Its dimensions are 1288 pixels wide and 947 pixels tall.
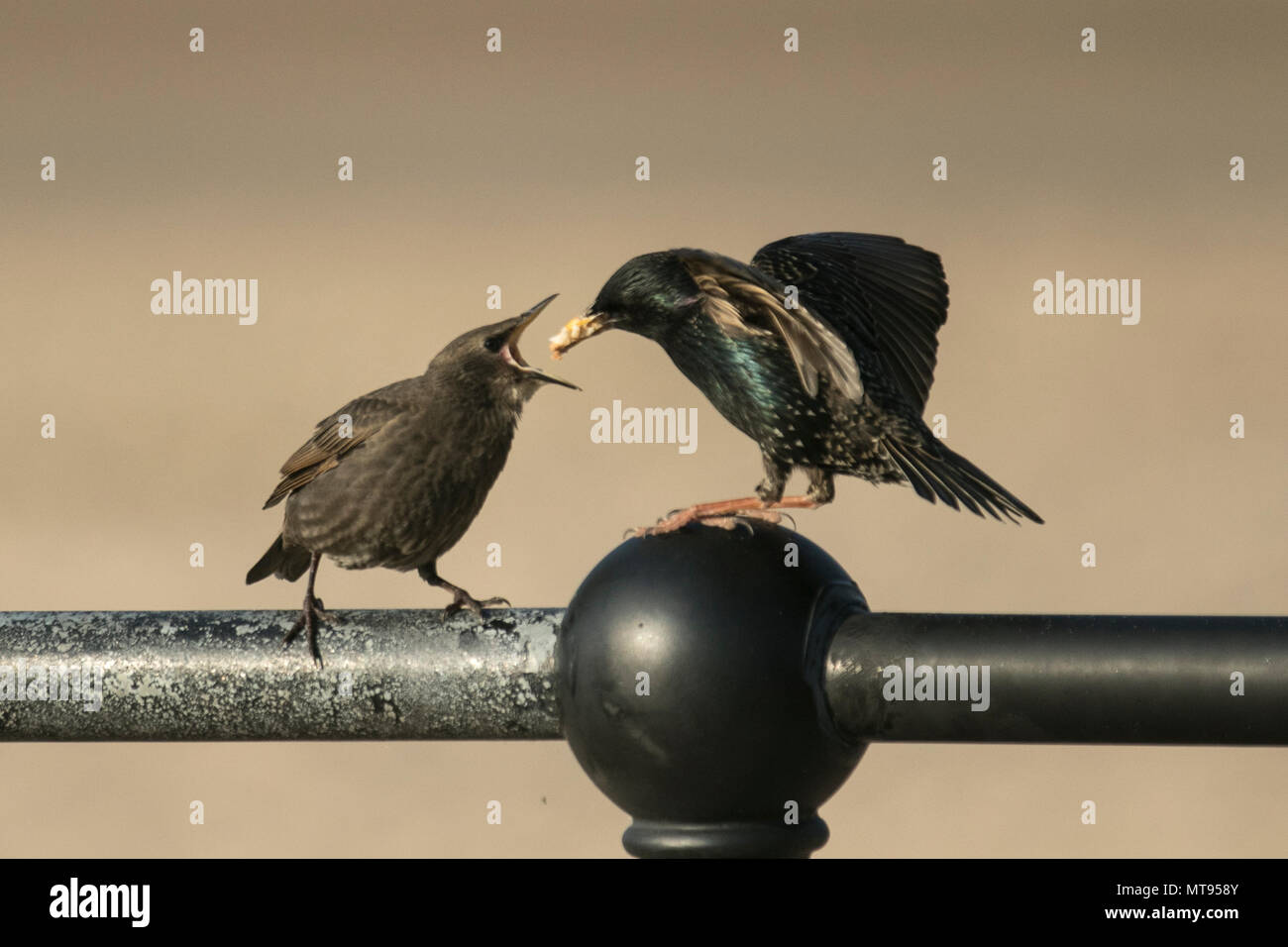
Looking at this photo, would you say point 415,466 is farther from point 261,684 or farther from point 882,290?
point 261,684

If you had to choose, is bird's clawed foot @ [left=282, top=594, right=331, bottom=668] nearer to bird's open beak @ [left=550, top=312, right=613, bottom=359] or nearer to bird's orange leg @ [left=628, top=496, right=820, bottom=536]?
bird's orange leg @ [left=628, top=496, right=820, bottom=536]

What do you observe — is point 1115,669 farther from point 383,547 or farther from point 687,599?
point 383,547

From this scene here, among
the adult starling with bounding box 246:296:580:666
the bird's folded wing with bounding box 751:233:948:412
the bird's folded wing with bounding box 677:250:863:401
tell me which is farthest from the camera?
the adult starling with bounding box 246:296:580:666

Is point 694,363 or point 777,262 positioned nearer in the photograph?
point 694,363

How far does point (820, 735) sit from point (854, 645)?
63 mm

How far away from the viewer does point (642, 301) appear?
153 centimetres

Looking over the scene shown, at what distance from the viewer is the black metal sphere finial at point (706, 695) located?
989 millimetres

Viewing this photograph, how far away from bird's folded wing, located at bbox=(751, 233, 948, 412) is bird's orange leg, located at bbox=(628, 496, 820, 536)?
32cm

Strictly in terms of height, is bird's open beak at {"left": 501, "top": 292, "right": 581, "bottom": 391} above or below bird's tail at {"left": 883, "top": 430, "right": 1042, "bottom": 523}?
above

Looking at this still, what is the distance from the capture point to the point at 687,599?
1006 mm

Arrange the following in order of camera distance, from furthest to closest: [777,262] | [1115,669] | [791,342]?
[777,262] < [791,342] < [1115,669]

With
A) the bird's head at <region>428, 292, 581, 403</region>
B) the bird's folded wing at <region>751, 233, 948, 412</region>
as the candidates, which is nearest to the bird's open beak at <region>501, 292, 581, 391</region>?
the bird's head at <region>428, 292, 581, 403</region>

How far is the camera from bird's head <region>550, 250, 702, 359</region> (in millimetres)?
1503
